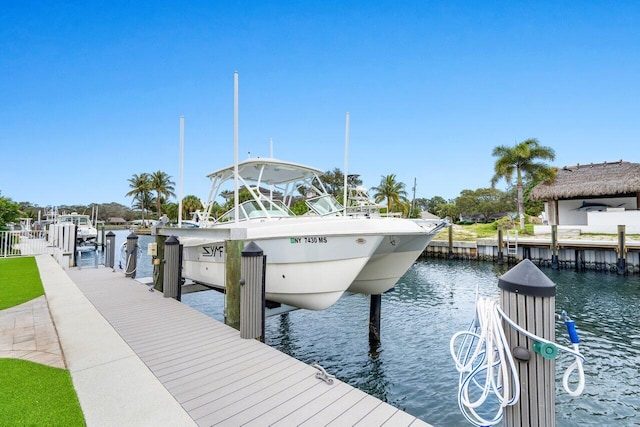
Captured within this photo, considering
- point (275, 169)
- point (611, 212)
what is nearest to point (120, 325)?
point (275, 169)

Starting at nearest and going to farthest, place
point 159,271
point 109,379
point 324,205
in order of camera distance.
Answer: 1. point 109,379
2. point 324,205
3. point 159,271

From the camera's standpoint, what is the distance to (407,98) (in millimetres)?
28891

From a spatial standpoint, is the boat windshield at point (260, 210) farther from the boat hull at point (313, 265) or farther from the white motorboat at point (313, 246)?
the boat hull at point (313, 265)

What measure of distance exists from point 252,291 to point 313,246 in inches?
54.6

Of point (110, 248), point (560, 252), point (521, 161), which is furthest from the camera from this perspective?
point (521, 161)

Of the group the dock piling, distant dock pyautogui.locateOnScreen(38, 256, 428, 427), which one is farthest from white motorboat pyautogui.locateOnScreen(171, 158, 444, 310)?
the dock piling

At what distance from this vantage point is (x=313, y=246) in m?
5.46

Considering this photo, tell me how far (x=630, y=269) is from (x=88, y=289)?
24.1 metres

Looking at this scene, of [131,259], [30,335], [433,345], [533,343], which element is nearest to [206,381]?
[533,343]

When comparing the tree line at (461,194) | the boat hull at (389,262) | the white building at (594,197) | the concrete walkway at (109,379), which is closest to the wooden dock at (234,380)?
the concrete walkway at (109,379)

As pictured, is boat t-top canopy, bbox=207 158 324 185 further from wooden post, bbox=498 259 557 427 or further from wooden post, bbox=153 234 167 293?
wooden post, bbox=498 259 557 427

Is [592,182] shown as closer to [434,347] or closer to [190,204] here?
[434,347]

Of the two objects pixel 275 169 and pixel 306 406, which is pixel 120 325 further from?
pixel 275 169

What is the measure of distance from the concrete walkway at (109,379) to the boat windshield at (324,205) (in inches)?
178
